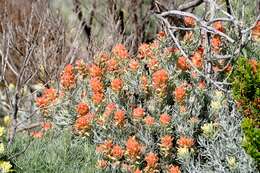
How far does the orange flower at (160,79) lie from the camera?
153 inches

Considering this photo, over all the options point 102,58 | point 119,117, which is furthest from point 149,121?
point 102,58

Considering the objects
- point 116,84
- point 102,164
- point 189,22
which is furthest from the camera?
point 189,22

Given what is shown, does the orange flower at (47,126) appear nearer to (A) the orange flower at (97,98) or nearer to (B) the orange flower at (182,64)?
(A) the orange flower at (97,98)

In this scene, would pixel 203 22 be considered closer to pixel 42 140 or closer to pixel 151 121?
pixel 151 121

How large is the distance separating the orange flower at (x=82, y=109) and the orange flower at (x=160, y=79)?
1.71ft

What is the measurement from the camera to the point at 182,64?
4.19 metres

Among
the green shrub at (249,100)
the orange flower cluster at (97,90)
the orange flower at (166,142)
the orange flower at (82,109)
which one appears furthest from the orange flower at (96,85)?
the green shrub at (249,100)

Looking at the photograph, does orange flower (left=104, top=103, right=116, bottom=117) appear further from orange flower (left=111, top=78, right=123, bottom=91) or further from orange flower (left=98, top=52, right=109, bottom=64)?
orange flower (left=98, top=52, right=109, bottom=64)

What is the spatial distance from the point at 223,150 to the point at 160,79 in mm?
640

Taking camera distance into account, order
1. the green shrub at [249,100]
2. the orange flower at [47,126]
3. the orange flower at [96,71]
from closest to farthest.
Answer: the green shrub at [249,100]
the orange flower at [96,71]
the orange flower at [47,126]

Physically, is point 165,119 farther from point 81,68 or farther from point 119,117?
point 81,68

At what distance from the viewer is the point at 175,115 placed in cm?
390

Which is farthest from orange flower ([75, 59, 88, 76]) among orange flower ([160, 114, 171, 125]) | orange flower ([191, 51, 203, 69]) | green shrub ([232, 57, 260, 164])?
green shrub ([232, 57, 260, 164])

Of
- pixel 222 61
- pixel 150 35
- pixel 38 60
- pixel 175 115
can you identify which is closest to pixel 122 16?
pixel 150 35
